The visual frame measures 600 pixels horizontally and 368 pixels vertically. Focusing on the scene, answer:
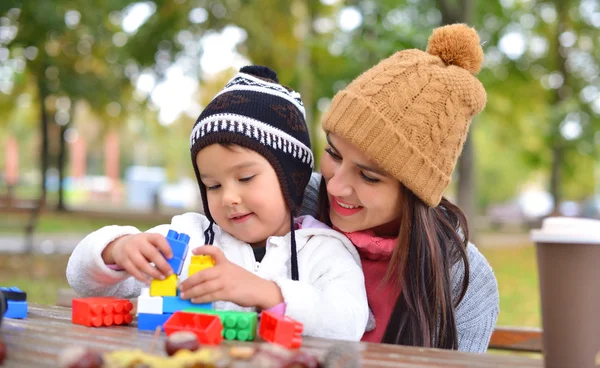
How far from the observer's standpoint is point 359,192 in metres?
2.34

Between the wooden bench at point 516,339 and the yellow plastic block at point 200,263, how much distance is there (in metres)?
1.37

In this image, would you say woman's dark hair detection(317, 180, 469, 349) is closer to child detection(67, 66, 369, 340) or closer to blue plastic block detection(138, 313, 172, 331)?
child detection(67, 66, 369, 340)

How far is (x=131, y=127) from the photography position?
49312 mm

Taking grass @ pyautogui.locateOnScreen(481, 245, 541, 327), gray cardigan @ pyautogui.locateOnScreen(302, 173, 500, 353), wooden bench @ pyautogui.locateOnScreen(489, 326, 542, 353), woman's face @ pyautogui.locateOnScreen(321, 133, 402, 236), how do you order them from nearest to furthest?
1. woman's face @ pyautogui.locateOnScreen(321, 133, 402, 236)
2. gray cardigan @ pyautogui.locateOnScreen(302, 173, 500, 353)
3. wooden bench @ pyautogui.locateOnScreen(489, 326, 542, 353)
4. grass @ pyautogui.locateOnScreen(481, 245, 541, 327)

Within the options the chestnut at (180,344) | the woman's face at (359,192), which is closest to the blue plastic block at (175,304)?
the chestnut at (180,344)

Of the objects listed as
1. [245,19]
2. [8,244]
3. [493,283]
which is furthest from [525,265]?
[493,283]

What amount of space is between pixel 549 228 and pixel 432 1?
11128mm

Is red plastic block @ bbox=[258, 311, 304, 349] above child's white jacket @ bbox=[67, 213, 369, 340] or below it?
below

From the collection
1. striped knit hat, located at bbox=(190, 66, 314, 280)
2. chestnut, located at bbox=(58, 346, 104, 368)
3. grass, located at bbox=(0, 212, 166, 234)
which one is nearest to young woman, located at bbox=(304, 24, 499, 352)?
striped knit hat, located at bbox=(190, 66, 314, 280)

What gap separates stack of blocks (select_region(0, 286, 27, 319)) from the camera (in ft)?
6.04

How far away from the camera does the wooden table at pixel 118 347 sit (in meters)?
1.41

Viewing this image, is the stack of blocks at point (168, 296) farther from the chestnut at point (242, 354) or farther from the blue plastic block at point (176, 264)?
the chestnut at point (242, 354)

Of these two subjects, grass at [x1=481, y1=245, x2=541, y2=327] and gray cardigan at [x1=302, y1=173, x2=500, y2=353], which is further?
grass at [x1=481, y1=245, x2=541, y2=327]

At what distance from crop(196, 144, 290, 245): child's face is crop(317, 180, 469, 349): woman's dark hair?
445 millimetres
